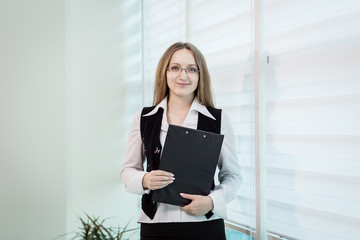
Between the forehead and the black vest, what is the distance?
0.26 meters

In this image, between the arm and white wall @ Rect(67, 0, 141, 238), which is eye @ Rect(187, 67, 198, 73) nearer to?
the arm

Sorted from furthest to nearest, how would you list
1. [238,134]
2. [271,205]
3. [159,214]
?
[238,134]
[271,205]
[159,214]

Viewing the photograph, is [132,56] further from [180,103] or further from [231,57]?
[180,103]

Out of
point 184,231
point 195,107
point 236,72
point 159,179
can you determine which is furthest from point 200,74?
point 184,231

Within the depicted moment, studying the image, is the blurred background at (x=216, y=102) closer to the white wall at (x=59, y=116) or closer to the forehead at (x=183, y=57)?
the white wall at (x=59, y=116)

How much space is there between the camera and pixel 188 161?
123cm

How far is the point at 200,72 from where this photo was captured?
56.7 inches

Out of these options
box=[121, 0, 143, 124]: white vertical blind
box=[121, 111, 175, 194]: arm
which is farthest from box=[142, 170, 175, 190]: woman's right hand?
box=[121, 0, 143, 124]: white vertical blind

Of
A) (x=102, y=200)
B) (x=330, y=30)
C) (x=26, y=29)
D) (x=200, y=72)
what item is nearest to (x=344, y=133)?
(x=330, y=30)

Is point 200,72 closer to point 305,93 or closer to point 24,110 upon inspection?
point 305,93

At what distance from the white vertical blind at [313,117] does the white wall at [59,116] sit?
1.39m

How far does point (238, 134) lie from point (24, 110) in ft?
4.87

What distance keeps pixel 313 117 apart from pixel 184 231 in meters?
0.80

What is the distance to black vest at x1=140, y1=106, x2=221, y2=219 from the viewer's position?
53.6 inches
